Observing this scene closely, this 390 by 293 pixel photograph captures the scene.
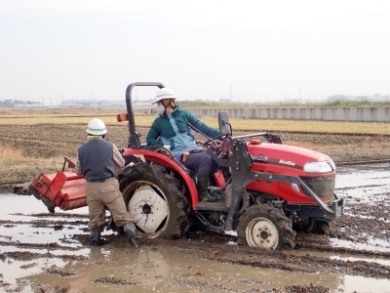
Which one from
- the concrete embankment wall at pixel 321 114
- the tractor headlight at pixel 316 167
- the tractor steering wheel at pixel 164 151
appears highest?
the tractor steering wheel at pixel 164 151

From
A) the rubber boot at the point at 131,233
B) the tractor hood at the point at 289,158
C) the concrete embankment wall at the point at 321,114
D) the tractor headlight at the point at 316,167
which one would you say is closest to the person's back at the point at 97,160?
the rubber boot at the point at 131,233

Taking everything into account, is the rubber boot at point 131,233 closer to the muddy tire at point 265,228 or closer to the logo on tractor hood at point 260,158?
the muddy tire at point 265,228

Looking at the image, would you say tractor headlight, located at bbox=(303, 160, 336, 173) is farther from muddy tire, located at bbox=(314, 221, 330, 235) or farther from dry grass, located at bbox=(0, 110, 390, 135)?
dry grass, located at bbox=(0, 110, 390, 135)

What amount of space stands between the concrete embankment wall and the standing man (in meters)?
40.9

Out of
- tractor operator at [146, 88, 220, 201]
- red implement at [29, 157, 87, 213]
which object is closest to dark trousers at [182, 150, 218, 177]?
tractor operator at [146, 88, 220, 201]

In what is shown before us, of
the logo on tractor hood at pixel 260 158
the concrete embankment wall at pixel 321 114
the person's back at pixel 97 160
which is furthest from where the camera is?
the concrete embankment wall at pixel 321 114

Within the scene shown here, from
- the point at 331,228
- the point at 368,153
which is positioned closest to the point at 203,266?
the point at 331,228

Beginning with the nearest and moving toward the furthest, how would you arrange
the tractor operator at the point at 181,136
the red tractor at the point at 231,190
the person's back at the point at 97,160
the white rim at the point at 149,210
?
1. the red tractor at the point at 231,190
2. the person's back at the point at 97,160
3. the tractor operator at the point at 181,136
4. the white rim at the point at 149,210

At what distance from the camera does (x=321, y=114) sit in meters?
61.8

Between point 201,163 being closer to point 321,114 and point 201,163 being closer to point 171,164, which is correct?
point 171,164

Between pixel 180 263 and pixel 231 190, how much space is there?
1123 millimetres

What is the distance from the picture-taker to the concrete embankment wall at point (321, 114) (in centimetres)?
5418

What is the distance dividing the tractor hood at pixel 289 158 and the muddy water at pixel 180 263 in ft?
3.29

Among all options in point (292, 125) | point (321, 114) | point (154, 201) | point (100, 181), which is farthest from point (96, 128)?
point (321, 114)
